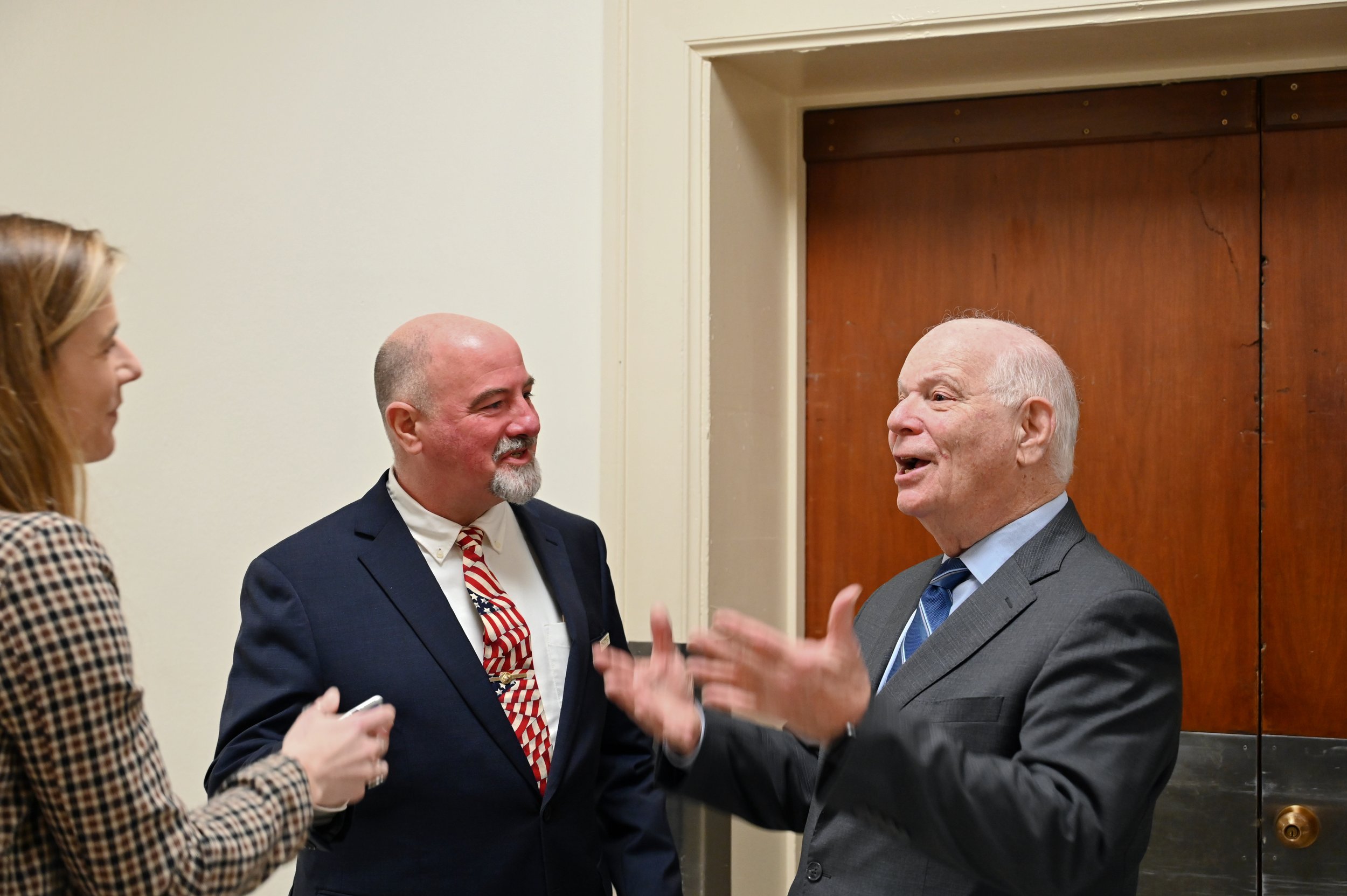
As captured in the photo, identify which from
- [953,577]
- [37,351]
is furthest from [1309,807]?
[37,351]

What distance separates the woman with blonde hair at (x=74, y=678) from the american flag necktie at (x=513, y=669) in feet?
2.37

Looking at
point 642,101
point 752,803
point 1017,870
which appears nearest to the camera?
point 1017,870

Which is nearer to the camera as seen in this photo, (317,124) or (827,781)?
(827,781)

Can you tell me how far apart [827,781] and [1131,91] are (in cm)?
200

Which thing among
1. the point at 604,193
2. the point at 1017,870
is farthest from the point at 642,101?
the point at 1017,870

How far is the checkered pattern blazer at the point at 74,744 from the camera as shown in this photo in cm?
112

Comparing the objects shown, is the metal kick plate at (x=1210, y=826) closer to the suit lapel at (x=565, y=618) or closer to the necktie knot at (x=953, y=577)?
the necktie knot at (x=953, y=577)

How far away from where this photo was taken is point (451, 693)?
2049 mm

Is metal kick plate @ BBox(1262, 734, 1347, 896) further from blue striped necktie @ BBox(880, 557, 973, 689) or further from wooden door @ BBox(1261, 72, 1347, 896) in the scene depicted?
blue striped necktie @ BBox(880, 557, 973, 689)

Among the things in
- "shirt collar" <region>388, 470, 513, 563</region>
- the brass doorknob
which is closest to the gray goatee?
"shirt collar" <region>388, 470, 513, 563</region>

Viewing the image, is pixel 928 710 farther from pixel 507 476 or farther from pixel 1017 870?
pixel 507 476

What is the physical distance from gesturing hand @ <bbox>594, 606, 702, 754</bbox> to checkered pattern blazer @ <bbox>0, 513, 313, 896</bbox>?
58 centimetres

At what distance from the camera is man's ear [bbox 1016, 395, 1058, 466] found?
191 centimetres

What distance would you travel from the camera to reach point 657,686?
1661 millimetres
